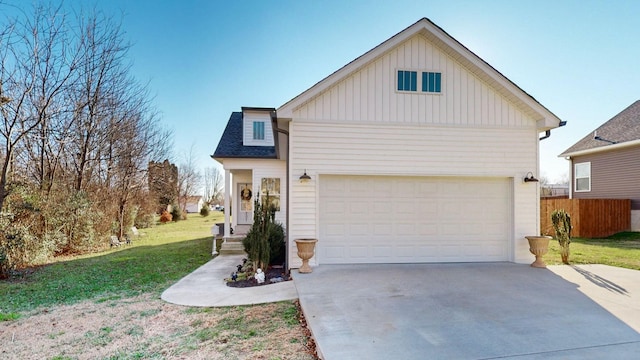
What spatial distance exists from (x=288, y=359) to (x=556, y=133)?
843 cm

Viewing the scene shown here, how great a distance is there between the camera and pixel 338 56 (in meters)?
10.8

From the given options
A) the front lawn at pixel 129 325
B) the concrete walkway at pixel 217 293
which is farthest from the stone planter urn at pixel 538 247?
the front lawn at pixel 129 325

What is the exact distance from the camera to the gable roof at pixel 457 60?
726 centimetres

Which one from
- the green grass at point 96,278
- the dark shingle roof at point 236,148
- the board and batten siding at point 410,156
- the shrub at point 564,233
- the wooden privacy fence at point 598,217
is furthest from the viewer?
the wooden privacy fence at point 598,217

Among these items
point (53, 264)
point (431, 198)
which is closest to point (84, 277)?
point (53, 264)

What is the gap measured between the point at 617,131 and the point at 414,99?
1499 cm

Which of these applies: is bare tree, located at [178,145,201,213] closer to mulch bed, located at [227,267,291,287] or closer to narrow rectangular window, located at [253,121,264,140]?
narrow rectangular window, located at [253,121,264,140]

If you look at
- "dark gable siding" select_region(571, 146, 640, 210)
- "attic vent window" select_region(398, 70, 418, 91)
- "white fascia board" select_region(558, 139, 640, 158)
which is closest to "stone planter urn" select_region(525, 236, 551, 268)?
"attic vent window" select_region(398, 70, 418, 91)

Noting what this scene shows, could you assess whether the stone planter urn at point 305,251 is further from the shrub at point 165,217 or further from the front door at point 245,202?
the shrub at point 165,217

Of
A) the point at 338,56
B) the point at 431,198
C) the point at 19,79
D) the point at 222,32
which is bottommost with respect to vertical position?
the point at 431,198

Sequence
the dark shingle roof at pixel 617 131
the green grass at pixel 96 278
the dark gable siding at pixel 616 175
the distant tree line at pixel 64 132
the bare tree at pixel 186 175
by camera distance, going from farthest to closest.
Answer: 1. the bare tree at pixel 186 175
2. the dark shingle roof at pixel 617 131
3. the dark gable siding at pixel 616 175
4. the distant tree line at pixel 64 132
5. the green grass at pixel 96 278

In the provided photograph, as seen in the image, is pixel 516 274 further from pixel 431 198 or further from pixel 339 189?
pixel 339 189

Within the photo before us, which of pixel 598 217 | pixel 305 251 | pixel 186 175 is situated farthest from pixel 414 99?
pixel 186 175

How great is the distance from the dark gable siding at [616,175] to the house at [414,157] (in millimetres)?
11255
